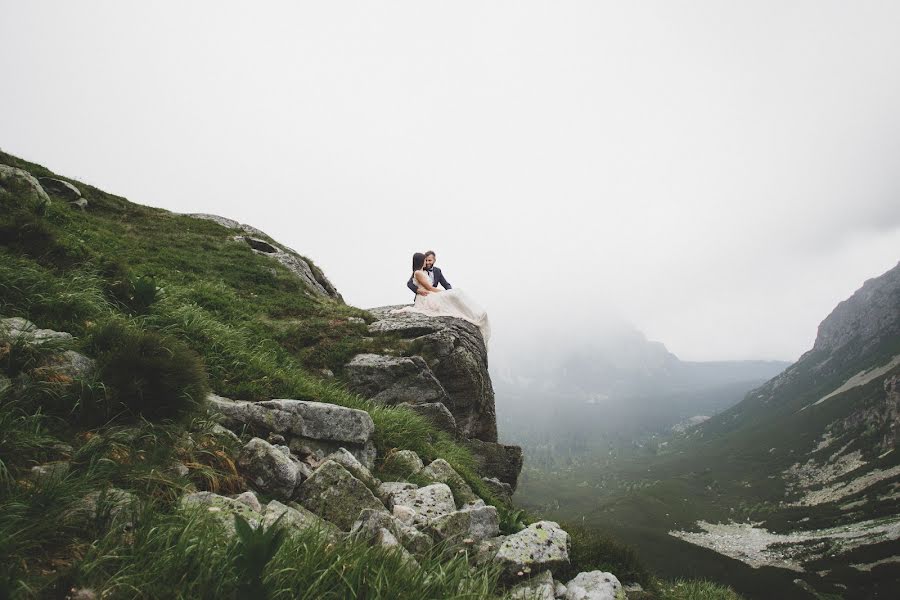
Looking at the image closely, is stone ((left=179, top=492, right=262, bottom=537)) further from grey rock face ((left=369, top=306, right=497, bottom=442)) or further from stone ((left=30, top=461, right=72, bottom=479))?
grey rock face ((left=369, top=306, right=497, bottom=442))

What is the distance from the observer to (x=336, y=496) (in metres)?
5.75

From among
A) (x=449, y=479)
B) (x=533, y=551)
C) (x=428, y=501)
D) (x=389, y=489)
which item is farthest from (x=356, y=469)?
(x=533, y=551)

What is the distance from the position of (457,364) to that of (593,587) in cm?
1019

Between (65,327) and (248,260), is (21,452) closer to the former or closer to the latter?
(65,327)

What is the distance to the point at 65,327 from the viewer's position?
6.32 m

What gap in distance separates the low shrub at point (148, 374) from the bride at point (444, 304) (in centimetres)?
1383

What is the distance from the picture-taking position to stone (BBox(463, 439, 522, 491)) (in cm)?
1492

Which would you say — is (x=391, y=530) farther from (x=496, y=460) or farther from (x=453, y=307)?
(x=453, y=307)

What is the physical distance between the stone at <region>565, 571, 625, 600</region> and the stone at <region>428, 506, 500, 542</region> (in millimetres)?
1380

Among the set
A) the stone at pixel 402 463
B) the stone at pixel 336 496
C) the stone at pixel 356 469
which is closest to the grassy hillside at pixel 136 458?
the stone at pixel 402 463

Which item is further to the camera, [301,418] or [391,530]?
[301,418]

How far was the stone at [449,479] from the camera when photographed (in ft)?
26.2

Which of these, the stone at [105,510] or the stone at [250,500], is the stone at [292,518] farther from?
the stone at [105,510]

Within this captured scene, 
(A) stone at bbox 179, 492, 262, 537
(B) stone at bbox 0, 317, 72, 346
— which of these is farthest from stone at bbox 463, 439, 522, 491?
(B) stone at bbox 0, 317, 72, 346
